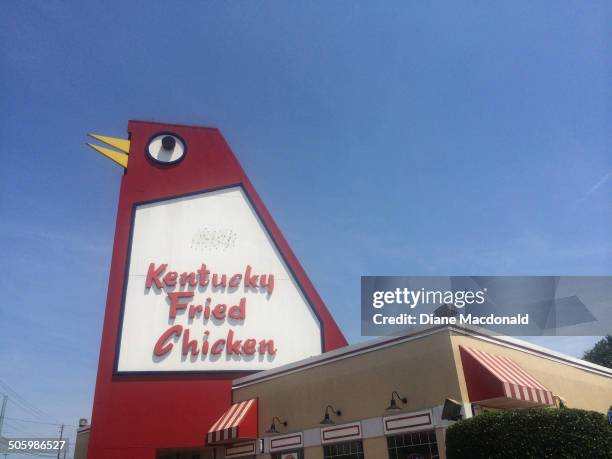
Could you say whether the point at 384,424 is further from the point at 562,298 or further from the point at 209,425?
the point at 562,298

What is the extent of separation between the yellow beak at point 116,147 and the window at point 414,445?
14.3m

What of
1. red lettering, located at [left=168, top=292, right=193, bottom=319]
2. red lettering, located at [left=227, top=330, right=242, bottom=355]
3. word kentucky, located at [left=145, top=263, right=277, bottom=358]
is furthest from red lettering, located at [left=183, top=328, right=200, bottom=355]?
red lettering, located at [left=227, top=330, right=242, bottom=355]

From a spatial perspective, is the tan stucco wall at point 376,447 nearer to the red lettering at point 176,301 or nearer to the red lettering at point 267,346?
the red lettering at point 267,346

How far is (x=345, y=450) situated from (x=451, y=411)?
3.95 meters

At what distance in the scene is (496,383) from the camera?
11.8 meters

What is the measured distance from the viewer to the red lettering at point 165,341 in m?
18.0

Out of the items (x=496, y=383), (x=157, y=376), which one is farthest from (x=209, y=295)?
(x=496, y=383)

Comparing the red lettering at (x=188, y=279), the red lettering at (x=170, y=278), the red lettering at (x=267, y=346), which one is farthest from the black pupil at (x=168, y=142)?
the red lettering at (x=267, y=346)

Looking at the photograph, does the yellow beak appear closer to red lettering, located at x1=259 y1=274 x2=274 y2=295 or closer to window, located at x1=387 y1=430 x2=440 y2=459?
red lettering, located at x1=259 y1=274 x2=274 y2=295

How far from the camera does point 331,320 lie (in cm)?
2019

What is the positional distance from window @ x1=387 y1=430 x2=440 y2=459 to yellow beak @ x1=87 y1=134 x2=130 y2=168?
564 inches

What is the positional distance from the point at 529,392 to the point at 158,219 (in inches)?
552

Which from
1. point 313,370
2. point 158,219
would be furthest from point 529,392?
point 158,219

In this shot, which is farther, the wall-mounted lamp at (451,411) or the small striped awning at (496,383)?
the small striped awning at (496,383)
